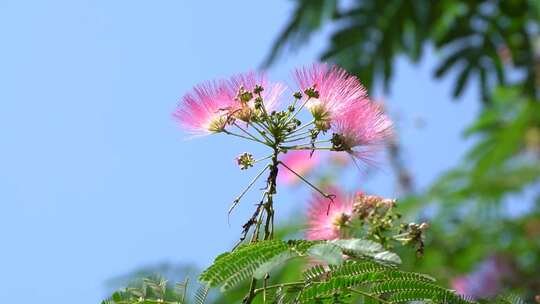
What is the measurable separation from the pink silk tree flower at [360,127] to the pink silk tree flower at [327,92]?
17mm

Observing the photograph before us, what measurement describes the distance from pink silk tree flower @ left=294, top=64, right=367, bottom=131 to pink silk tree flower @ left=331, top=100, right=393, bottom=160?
0.02 meters

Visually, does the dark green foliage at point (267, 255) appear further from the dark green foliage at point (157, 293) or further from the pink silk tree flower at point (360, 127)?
the pink silk tree flower at point (360, 127)

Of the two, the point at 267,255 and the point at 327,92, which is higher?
the point at 327,92

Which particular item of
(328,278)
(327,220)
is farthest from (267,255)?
(327,220)

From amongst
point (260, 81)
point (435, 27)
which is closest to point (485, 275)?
point (435, 27)

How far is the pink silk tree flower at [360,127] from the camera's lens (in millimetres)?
1917

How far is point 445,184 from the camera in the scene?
7.20m

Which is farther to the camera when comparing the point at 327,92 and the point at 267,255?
the point at 327,92

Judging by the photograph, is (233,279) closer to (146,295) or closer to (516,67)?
(146,295)

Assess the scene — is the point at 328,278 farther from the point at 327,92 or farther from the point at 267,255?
the point at 327,92

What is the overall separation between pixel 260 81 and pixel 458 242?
210 inches

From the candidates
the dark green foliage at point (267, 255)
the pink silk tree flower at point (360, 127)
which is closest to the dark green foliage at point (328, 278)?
the dark green foliage at point (267, 255)

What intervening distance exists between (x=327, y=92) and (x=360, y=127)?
0.30ft

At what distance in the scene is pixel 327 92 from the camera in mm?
1914
